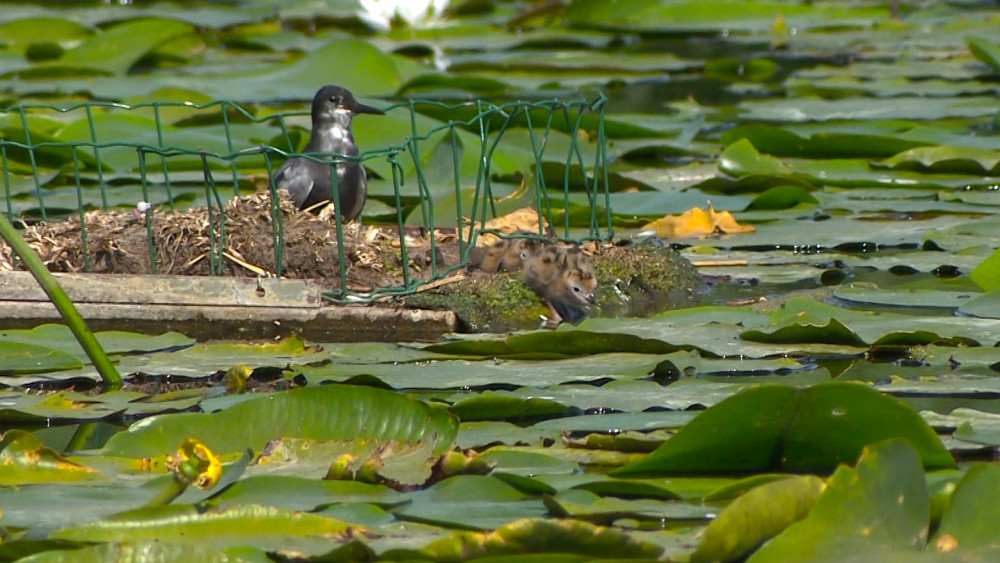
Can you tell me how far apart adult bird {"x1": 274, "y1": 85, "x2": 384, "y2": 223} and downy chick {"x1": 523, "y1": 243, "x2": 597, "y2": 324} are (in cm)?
87

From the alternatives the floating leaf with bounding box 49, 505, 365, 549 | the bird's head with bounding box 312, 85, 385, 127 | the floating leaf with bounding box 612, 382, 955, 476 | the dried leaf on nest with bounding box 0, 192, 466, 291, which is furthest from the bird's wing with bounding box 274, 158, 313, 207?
the floating leaf with bounding box 49, 505, 365, 549

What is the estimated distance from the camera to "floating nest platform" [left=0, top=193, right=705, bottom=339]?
5.67m

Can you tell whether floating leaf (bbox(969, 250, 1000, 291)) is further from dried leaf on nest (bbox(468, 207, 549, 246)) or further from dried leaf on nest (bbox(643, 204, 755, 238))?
dried leaf on nest (bbox(468, 207, 549, 246))

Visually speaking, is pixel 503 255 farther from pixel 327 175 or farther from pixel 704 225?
pixel 704 225

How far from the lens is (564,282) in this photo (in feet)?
18.6

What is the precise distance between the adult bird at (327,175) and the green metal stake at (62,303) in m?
1.83

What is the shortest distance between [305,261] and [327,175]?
63cm

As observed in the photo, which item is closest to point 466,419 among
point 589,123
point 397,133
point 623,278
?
point 623,278

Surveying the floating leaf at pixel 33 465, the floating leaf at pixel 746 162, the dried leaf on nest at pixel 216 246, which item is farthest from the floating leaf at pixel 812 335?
the floating leaf at pixel 746 162

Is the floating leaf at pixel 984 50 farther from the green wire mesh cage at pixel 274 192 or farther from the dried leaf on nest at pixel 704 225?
the dried leaf on nest at pixel 704 225

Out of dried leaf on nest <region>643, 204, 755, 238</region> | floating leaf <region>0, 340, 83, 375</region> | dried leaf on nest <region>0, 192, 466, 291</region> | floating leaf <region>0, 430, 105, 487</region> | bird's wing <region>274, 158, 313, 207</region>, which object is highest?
bird's wing <region>274, 158, 313, 207</region>

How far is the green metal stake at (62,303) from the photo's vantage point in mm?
3875

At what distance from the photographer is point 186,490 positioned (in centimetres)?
341

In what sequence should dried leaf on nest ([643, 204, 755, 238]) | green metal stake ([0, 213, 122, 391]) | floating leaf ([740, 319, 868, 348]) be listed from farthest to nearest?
1. dried leaf on nest ([643, 204, 755, 238])
2. floating leaf ([740, 319, 868, 348])
3. green metal stake ([0, 213, 122, 391])
